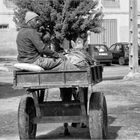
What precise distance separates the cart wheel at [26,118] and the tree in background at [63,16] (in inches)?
1002

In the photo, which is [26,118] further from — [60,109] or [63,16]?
[63,16]

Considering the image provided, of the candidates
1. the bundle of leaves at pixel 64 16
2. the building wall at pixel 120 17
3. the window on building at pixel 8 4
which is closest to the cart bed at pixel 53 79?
the bundle of leaves at pixel 64 16

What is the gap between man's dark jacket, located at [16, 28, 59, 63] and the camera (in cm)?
832

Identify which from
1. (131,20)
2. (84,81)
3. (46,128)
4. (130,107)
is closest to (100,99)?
(84,81)

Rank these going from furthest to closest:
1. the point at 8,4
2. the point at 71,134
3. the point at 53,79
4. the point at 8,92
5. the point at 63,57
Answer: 1. the point at 8,4
2. the point at 8,92
3. the point at 71,134
4. the point at 63,57
5. the point at 53,79

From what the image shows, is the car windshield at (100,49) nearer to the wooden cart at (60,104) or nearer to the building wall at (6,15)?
the building wall at (6,15)

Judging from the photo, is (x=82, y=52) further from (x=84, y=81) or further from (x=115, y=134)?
(x=115, y=134)

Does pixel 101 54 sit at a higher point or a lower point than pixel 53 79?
lower

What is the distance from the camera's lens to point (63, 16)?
113ft

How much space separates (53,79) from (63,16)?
2692 cm

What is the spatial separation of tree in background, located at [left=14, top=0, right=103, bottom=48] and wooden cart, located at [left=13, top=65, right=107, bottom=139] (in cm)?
2533

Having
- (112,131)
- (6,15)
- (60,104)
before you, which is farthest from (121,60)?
(60,104)

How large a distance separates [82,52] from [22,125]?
5.12 ft

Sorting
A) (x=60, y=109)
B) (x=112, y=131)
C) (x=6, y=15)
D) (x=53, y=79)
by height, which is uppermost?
(x=6, y=15)
